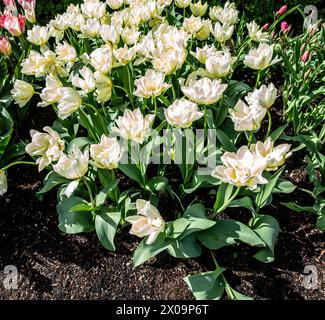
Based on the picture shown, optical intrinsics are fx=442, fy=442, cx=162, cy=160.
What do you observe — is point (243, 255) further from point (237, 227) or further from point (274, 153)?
point (274, 153)

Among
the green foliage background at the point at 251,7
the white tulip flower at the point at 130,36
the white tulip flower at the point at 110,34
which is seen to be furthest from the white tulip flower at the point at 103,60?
the green foliage background at the point at 251,7

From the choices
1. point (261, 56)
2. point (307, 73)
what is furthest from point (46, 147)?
point (307, 73)

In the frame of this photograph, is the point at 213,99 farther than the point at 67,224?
No

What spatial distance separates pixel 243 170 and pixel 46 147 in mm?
726

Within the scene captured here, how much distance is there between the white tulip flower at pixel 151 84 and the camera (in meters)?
1.67

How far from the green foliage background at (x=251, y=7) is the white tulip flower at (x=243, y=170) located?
2099mm

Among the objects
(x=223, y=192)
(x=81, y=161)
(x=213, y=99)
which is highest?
(x=213, y=99)

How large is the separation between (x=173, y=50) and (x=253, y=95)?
39cm

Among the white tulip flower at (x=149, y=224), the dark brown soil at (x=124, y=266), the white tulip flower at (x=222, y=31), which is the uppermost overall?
the white tulip flower at (x=222, y=31)

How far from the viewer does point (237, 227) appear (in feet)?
5.59

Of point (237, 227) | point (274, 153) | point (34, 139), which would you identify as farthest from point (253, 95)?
point (34, 139)

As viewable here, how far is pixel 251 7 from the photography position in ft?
10.8

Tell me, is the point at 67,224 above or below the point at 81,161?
below

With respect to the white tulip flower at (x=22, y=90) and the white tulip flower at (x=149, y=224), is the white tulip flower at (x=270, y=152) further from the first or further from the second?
the white tulip flower at (x=22, y=90)
